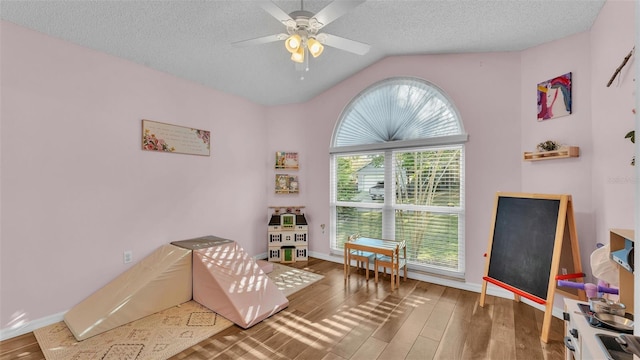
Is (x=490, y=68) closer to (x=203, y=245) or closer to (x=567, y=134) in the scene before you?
(x=567, y=134)

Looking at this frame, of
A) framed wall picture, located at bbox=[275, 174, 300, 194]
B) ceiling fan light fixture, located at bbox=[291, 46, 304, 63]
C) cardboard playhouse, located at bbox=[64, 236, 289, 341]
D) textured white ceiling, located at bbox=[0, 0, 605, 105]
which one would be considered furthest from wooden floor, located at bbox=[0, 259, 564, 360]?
textured white ceiling, located at bbox=[0, 0, 605, 105]

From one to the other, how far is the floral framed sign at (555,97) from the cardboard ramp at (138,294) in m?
3.84

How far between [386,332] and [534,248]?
151 cm

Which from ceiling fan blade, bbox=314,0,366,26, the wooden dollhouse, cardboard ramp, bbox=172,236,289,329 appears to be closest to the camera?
ceiling fan blade, bbox=314,0,366,26

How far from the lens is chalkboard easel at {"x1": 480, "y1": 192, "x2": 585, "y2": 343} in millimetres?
2096

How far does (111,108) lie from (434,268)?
4.03m

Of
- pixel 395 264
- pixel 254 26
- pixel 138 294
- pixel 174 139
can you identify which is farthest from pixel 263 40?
pixel 395 264

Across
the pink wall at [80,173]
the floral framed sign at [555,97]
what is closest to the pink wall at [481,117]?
the floral framed sign at [555,97]

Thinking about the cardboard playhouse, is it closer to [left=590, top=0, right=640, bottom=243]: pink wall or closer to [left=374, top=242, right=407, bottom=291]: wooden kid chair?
[left=374, top=242, right=407, bottom=291]: wooden kid chair

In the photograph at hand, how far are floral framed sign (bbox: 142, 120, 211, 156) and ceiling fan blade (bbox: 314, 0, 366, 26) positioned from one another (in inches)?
89.3

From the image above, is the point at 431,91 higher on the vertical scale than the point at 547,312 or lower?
higher

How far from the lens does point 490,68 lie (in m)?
2.82

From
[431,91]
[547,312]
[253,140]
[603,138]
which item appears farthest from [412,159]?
[253,140]

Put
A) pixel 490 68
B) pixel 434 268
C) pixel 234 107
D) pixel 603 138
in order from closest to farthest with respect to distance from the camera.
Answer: pixel 603 138
pixel 490 68
pixel 434 268
pixel 234 107
